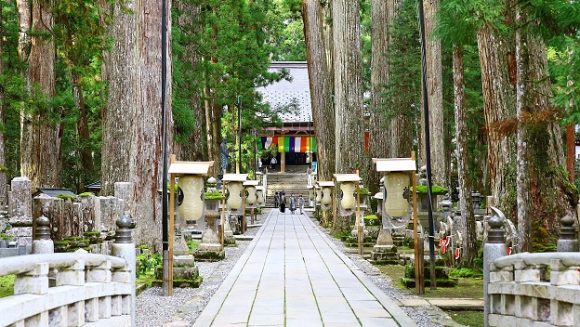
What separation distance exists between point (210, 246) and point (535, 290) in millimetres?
11574

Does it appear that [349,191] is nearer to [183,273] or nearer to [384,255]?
[384,255]

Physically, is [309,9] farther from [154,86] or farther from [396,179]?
[396,179]

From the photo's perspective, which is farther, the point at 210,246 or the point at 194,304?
the point at 210,246

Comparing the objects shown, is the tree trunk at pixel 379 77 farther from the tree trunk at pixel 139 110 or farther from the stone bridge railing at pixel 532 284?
the stone bridge railing at pixel 532 284

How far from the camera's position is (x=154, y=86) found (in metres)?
16.5

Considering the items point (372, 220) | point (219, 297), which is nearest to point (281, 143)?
point (372, 220)

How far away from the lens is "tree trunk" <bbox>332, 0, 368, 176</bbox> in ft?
87.8

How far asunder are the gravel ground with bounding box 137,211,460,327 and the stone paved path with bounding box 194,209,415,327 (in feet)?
0.51

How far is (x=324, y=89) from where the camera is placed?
35.2 m

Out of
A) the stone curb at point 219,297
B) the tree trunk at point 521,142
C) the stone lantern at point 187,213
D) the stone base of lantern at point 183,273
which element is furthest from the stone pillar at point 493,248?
the stone base of lantern at point 183,273

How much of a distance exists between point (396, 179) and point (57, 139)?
16.1 m

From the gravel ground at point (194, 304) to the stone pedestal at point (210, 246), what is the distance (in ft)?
6.90

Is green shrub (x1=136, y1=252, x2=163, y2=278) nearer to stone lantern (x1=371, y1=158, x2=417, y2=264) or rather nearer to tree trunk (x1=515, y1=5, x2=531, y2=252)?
stone lantern (x1=371, y1=158, x2=417, y2=264)

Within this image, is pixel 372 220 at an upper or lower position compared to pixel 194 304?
upper
